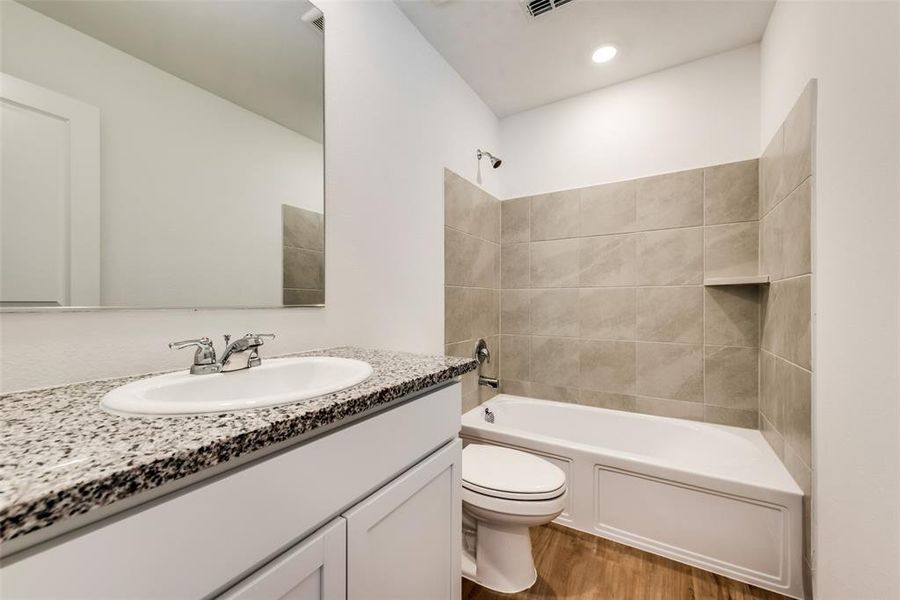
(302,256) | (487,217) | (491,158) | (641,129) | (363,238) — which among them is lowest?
Answer: (302,256)

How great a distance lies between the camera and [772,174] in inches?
65.0

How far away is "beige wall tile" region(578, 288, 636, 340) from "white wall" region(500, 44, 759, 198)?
2.32 feet

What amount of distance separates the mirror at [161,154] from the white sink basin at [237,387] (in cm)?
22

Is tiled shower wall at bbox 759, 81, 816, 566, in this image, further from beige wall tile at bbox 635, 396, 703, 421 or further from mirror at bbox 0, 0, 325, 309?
mirror at bbox 0, 0, 325, 309

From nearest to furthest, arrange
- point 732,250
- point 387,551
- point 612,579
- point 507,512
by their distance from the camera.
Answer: point 387,551
point 507,512
point 612,579
point 732,250

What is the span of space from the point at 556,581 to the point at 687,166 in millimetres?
2181

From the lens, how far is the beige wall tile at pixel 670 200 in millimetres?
2010

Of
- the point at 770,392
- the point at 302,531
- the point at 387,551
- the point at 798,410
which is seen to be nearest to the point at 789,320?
the point at 798,410

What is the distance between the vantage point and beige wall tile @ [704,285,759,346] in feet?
6.20

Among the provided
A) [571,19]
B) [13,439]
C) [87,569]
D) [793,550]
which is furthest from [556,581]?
[571,19]

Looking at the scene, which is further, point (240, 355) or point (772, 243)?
point (772, 243)

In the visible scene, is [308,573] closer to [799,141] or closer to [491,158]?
[799,141]

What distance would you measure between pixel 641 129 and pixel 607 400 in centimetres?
166

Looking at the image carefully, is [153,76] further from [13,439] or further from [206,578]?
[206,578]
